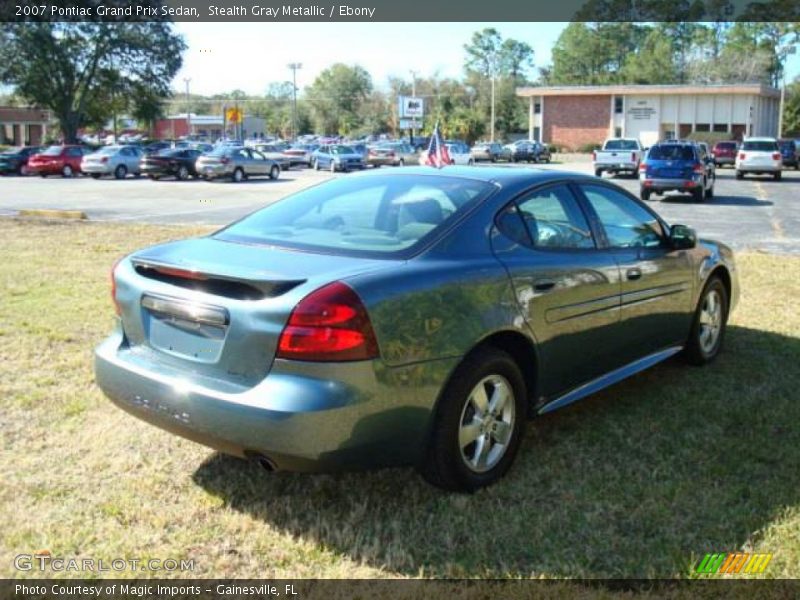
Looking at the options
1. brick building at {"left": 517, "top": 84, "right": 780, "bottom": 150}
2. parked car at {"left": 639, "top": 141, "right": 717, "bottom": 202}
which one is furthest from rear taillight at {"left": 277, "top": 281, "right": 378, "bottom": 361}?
brick building at {"left": 517, "top": 84, "right": 780, "bottom": 150}

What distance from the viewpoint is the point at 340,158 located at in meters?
42.3

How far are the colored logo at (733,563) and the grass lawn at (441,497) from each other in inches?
1.9

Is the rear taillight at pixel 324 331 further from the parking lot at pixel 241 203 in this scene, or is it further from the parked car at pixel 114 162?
the parked car at pixel 114 162

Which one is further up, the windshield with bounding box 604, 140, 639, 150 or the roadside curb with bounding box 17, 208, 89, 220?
the windshield with bounding box 604, 140, 639, 150

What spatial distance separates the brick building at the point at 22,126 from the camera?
81562mm

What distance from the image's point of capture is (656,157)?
22.7m

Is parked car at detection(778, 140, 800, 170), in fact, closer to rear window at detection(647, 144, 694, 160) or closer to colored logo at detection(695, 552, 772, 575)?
rear window at detection(647, 144, 694, 160)

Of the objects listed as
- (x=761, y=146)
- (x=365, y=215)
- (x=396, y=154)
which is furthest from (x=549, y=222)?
(x=396, y=154)

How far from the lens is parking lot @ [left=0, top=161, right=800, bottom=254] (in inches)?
645

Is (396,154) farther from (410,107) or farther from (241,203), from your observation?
(410,107)

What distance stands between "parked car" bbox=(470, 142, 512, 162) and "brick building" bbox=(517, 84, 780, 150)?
1636 centimetres

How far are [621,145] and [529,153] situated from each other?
19138 mm

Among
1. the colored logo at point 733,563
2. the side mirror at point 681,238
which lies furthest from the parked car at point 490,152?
the colored logo at point 733,563

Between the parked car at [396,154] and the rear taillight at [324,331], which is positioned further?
the parked car at [396,154]
